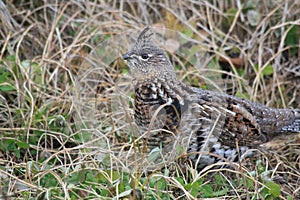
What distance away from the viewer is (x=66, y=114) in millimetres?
4473

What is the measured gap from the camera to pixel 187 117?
3.78 metres

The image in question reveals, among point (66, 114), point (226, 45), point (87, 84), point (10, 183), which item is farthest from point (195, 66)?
point (10, 183)

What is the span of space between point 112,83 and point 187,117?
4.24 ft

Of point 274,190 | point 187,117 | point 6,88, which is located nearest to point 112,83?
point 6,88

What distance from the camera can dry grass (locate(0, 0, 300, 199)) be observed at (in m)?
3.56

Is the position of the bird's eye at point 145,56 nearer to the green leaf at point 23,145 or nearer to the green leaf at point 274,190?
the green leaf at point 23,145

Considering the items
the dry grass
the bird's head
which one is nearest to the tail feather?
the dry grass

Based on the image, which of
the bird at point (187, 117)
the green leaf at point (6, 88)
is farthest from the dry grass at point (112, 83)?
the bird at point (187, 117)

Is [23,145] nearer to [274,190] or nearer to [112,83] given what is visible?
[112,83]

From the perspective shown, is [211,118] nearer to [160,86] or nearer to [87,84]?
[160,86]

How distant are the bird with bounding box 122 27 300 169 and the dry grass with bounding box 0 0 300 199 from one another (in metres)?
0.14

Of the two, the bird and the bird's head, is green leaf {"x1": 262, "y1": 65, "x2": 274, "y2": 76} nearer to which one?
the bird

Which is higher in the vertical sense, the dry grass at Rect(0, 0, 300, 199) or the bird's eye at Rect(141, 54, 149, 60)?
the bird's eye at Rect(141, 54, 149, 60)

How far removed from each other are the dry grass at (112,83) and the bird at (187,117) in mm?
143
